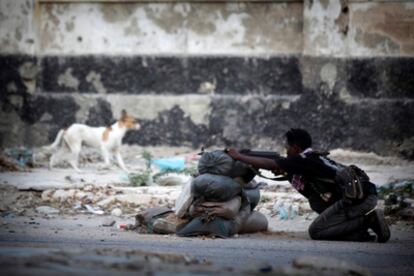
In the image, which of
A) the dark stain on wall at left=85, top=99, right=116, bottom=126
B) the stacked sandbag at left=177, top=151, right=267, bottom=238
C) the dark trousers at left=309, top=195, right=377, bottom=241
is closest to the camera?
the dark trousers at left=309, top=195, right=377, bottom=241

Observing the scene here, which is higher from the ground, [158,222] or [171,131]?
[171,131]

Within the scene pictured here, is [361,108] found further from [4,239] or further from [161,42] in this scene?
[4,239]

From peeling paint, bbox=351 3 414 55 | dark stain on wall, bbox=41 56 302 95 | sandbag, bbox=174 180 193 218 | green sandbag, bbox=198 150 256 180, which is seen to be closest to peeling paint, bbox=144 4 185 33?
dark stain on wall, bbox=41 56 302 95

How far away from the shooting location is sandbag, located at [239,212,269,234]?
9.11m

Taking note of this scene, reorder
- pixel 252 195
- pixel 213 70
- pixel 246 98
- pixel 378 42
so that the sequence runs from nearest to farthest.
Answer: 1. pixel 252 195
2. pixel 378 42
3. pixel 246 98
4. pixel 213 70

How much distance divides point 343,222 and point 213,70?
717 cm

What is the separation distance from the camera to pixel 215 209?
859 centimetres

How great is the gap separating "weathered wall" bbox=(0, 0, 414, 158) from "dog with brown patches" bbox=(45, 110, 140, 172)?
0.73 meters

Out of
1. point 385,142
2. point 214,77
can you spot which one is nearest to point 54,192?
point 214,77

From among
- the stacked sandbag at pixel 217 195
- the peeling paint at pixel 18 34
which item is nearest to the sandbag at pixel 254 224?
the stacked sandbag at pixel 217 195

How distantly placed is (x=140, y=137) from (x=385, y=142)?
3.97 meters

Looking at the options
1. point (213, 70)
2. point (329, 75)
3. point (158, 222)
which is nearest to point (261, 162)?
point (158, 222)

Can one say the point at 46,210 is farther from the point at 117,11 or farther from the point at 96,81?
the point at 117,11

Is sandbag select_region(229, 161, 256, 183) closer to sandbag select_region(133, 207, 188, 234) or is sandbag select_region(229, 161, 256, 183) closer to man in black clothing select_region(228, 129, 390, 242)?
man in black clothing select_region(228, 129, 390, 242)
